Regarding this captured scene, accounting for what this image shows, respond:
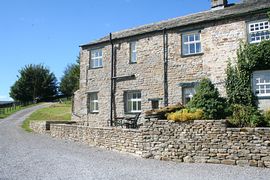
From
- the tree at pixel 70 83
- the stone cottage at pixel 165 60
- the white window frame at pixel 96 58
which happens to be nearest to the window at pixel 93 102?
the stone cottage at pixel 165 60

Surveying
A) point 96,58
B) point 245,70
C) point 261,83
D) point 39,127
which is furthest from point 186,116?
point 39,127

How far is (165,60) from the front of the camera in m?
20.6

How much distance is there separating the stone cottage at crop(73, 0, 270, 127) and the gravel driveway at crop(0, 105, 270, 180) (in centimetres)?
730

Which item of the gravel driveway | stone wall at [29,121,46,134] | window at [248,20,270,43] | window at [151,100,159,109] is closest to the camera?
the gravel driveway

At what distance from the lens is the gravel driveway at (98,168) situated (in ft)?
32.2

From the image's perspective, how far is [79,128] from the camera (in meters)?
18.5

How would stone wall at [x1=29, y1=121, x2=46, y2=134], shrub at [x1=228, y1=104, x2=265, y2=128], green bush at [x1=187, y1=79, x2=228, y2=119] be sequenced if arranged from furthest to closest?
1. stone wall at [x1=29, y1=121, x2=46, y2=134]
2. green bush at [x1=187, y1=79, x2=228, y2=119]
3. shrub at [x1=228, y1=104, x2=265, y2=128]

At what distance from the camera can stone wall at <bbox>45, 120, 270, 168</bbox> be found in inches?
448

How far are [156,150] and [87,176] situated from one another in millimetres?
4576

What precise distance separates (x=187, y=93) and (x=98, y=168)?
10.1 metres

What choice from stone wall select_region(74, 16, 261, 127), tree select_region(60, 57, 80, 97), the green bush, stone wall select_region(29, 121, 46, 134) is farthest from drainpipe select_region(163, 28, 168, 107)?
tree select_region(60, 57, 80, 97)

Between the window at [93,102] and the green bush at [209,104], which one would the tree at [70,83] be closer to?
the window at [93,102]

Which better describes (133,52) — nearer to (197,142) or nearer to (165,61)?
(165,61)

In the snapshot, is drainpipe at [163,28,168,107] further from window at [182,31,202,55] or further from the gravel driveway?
the gravel driveway
